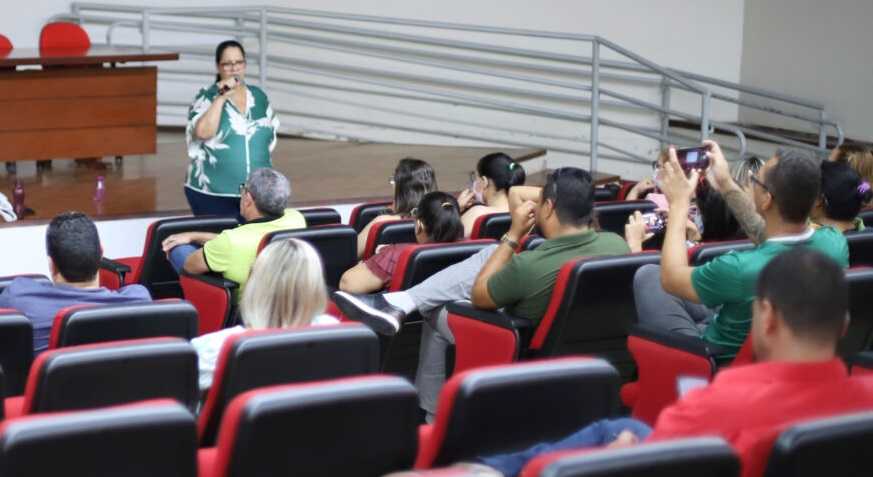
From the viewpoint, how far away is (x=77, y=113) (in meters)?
9.00

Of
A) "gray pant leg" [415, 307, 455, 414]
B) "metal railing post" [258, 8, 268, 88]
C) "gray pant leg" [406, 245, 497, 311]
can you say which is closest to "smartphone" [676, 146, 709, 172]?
"gray pant leg" [406, 245, 497, 311]

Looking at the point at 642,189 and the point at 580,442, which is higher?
the point at 642,189

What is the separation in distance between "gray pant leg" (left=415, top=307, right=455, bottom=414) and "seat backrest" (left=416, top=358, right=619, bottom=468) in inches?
67.3

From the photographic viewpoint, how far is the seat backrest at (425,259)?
4215 mm

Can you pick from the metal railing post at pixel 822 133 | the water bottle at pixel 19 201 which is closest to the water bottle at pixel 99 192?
the water bottle at pixel 19 201

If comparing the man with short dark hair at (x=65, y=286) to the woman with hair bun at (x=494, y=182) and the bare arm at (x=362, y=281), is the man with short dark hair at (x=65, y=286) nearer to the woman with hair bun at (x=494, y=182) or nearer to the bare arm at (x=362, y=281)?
the bare arm at (x=362, y=281)

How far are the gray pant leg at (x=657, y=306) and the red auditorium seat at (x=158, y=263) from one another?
2.20m

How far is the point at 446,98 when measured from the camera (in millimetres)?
10242

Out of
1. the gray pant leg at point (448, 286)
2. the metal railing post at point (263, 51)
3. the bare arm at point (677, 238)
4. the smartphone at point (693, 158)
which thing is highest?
the metal railing post at point (263, 51)

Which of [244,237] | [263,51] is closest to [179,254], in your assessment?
[244,237]

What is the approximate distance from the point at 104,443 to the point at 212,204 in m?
4.40

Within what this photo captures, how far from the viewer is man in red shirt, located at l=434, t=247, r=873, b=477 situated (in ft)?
7.31

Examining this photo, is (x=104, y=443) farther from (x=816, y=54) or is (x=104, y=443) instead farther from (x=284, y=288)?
(x=816, y=54)

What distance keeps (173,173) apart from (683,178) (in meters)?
6.29
